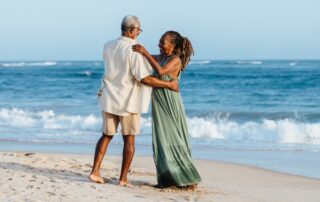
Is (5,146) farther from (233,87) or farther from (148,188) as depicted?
(233,87)

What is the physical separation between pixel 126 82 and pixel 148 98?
26cm

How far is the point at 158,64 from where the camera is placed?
636 centimetres

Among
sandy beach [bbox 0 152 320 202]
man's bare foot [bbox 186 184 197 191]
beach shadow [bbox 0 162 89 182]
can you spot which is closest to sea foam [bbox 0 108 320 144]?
sandy beach [bbox 0 152 320 202]

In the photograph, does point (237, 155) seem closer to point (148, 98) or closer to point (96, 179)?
point (96, 179)

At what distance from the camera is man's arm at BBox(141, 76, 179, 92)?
632 cm

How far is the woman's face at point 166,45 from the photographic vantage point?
258 inches

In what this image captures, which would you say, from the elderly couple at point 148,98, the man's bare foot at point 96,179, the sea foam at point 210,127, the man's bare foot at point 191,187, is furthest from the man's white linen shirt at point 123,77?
the sea foam at point 210,127

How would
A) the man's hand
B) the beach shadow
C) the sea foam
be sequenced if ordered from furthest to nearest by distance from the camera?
the sea foam < the beach shadow < the man's hand

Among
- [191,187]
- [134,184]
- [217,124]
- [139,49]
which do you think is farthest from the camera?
[217,124]

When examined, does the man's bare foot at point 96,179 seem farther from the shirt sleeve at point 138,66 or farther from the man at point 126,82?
the shirt sleeve at point 138,66

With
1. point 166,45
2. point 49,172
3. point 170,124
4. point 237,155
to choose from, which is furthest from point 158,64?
point 237,155

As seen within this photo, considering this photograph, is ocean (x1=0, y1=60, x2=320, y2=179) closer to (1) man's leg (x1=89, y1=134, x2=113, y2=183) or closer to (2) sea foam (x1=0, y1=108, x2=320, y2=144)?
(2) sea foam (x1=0, y1=108, x2=320, y2=144)

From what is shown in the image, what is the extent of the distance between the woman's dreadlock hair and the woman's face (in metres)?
0.03

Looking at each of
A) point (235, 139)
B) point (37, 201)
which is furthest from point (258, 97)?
point (37, 201)
